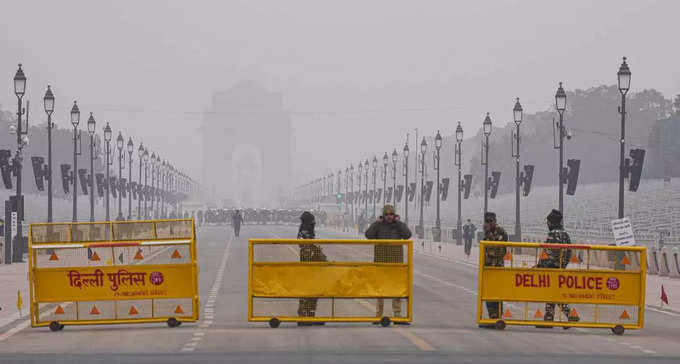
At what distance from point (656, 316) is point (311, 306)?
25.0 ft

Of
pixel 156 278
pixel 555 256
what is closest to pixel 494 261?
pixel 555 256

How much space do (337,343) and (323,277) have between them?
286cm

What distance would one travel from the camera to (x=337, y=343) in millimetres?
16047

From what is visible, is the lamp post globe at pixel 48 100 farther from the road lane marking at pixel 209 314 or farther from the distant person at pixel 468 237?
the distant person at pixel 468 237

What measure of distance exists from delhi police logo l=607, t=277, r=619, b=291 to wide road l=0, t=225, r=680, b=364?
0.69 meters

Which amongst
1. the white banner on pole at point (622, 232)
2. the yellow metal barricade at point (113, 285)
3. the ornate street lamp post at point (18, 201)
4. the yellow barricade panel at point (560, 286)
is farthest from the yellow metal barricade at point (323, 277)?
the ornate street lamp post at point (18, 201)

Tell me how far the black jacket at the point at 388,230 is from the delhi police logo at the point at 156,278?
3136 mm

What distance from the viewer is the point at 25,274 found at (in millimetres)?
36062

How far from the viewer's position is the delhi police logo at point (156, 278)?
19156mm

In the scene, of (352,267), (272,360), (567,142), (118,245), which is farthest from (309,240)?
(567,142)

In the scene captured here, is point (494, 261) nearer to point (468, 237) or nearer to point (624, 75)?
point (624, 75)

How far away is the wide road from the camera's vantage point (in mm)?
14461

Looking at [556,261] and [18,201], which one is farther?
[18,201]

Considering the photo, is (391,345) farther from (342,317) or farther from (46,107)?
(46,107)
